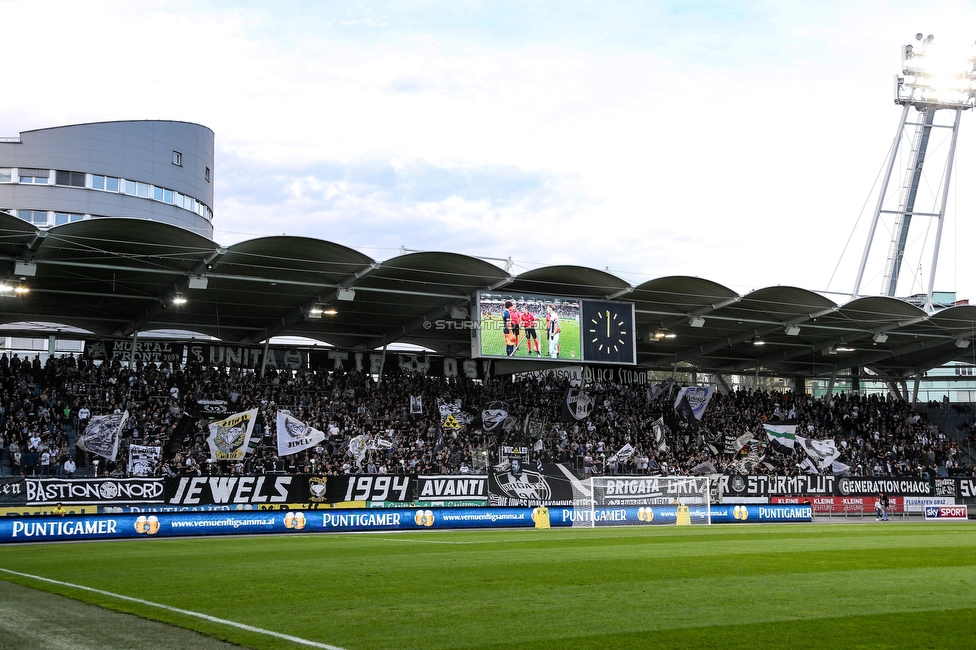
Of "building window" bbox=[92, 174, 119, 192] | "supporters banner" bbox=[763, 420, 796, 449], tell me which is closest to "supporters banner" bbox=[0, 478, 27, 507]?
"supporters banner" bbox=[763, 420, 796, 449]

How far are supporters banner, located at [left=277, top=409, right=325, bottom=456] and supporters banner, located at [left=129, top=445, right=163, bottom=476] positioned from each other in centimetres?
461

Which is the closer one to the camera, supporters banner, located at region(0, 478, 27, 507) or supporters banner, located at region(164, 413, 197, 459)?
supporters banner, located at region(0, 478, 27, 507)

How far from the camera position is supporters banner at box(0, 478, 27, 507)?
28.6 metres

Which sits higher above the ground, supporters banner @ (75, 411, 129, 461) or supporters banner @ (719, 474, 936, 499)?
supporters banner @ (75, 411, 129, 461)

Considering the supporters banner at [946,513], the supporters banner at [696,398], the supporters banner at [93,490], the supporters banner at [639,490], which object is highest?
the supporters banner at [696,398]

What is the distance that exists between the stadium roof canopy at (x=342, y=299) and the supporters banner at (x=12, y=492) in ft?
25.1

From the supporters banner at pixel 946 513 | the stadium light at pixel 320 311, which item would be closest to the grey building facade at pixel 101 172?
the stadium light at pixel 320 311

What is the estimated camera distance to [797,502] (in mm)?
40250

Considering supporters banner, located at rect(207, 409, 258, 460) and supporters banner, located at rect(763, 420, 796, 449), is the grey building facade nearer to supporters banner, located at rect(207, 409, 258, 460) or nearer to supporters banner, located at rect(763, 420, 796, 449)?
supporters banner, located at rect(207, 409, 258, 460)

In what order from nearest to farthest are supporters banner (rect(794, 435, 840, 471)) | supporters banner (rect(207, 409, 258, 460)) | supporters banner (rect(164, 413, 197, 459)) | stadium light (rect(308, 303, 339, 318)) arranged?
1. supporters banner (rect(207, 409, 258, 460))
2. supporters banner (rect(164, 413, 197, 459))
3. stadium light (rect(308, 303, 339, 318))
4. supporters banner (rect(794, 435, 840, 471))

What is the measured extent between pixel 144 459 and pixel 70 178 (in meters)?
36.6

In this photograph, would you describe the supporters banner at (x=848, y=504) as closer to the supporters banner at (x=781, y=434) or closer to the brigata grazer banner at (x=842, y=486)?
the brigata grazer banner at (x=842, y=486)

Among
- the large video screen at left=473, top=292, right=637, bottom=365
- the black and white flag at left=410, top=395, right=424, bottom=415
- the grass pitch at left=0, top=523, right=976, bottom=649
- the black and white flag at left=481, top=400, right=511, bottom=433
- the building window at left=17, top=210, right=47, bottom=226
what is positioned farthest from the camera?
the building window at left=17, top=210, right=47, bottom=226

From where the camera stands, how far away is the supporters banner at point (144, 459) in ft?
112
